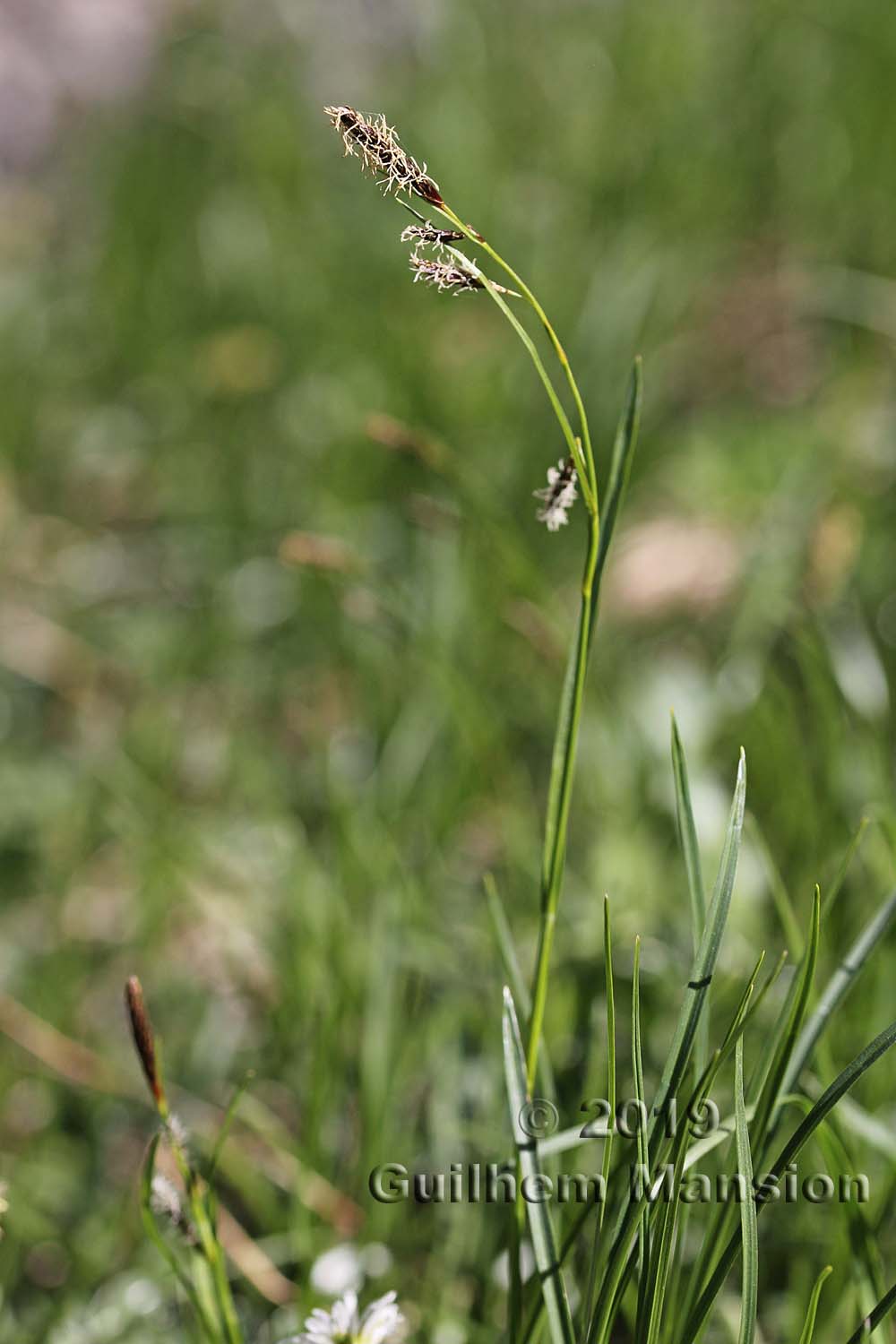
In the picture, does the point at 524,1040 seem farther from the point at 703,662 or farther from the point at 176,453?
the point at 176,453

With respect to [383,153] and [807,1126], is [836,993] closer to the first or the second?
[807,1126]

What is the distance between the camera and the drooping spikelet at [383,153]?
2.33 feet

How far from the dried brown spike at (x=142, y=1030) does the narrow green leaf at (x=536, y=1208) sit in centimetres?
27

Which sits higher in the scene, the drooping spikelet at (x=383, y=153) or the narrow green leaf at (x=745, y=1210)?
the drooping spikelet at (x=383, y=153)

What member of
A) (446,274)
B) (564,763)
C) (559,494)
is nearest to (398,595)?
(564,763)

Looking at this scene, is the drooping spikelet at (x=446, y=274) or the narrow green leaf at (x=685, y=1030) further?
the narrow green leaf at (x=685, y=1030)

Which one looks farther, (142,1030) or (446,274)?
(142,1030)

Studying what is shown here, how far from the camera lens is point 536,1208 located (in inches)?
37.3

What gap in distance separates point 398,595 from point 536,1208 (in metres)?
1.13

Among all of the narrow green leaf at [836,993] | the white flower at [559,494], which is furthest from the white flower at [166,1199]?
the white flower at [559,494]

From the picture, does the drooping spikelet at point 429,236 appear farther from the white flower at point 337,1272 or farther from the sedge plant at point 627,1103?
the white flower at point 337,1272

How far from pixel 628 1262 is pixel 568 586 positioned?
1723 millimetres

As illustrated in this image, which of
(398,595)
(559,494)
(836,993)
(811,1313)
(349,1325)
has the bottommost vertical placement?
(349,1325)

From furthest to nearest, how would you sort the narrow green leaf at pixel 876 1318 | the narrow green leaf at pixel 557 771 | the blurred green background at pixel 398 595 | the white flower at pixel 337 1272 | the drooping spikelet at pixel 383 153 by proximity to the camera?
the blurred green background at pixel 398 595
the white flower at pixel 337 1272
the narrow green leaf at pixel 557 771
the narrow green leaf at pixel 876 1318
the drooping spikelet at pixel 383 153
